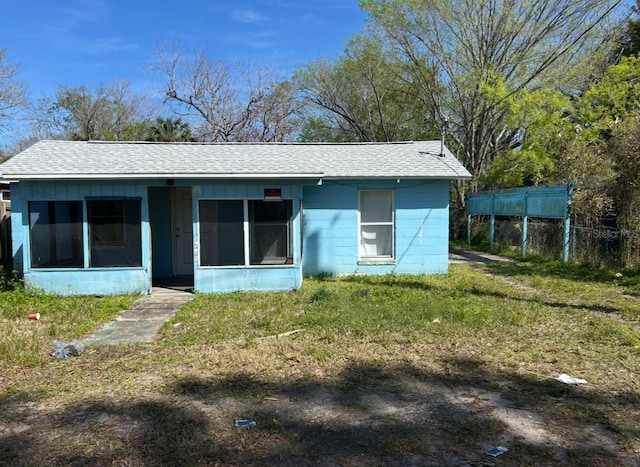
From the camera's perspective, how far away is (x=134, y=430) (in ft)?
12.5

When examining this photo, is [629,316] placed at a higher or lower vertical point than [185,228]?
lower

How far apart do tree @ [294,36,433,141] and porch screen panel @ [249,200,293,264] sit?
18.2m

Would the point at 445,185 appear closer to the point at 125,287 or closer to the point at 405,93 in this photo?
the point at 125,287

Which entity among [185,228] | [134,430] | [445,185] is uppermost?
[445,185]

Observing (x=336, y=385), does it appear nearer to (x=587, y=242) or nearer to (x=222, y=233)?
(x=222, y=233)

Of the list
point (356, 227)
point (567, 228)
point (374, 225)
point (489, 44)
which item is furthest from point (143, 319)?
point (489, 44)

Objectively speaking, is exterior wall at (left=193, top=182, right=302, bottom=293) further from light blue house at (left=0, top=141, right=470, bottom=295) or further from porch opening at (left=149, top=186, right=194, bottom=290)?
porch opening at (left=149, top=186, right=194, bottom=290)

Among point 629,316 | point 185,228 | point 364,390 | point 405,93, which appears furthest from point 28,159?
point 405,93

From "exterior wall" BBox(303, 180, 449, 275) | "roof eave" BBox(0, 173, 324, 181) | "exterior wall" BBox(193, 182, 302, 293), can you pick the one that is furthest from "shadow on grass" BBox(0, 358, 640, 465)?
"exterior wall" BBox(303, 180, 449, 275)

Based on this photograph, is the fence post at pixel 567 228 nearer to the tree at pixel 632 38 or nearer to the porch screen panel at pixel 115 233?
the porch screen panel at pixel 115 233

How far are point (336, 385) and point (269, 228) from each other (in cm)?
551

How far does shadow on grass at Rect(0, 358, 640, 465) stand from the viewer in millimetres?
3383

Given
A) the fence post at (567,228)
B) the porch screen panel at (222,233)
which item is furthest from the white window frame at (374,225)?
the fence post at (567,228)

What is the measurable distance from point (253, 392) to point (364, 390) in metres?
1.07
